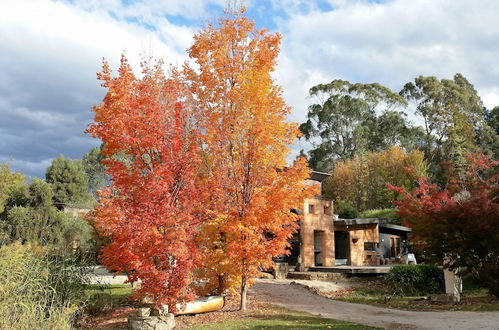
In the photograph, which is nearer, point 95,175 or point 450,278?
point 450,278

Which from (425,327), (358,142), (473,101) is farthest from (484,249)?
(473,101)

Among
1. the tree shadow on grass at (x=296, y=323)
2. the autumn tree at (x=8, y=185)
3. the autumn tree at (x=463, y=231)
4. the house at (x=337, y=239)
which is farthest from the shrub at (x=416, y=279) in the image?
the autumn tree at (x=8, y=185)

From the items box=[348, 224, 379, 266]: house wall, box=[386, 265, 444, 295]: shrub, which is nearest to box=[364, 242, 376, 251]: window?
box=[348, 224, 379, 266]: house wall

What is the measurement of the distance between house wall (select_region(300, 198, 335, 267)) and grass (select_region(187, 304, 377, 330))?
11857 mm

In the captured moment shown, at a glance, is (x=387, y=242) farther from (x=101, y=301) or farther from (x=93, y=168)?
(x=93, y=168)

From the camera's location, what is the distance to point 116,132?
1073 cm

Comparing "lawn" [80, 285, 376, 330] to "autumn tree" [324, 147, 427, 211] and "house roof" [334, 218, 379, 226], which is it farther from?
"autumn tree" [324, 147, 427, 211]

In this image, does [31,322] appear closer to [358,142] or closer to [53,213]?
[53,213]

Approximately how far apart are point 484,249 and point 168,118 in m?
10.8

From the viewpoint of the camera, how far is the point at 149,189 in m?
10.5

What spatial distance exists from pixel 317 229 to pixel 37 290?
18.7 meters

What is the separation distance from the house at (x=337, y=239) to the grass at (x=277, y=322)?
11.4 meters

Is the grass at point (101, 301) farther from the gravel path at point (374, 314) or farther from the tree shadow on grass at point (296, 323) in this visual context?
the gravel path at point (374, 314)

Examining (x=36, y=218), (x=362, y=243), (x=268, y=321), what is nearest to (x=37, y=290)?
(x=268, y=321)
